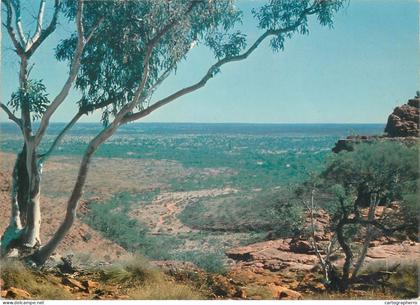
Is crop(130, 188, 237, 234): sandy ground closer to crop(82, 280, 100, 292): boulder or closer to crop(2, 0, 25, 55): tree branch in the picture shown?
crop(82, 280, 100, 292): boulder

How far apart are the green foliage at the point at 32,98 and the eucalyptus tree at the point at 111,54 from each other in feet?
0.04

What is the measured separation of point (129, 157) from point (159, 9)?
65.3 feet

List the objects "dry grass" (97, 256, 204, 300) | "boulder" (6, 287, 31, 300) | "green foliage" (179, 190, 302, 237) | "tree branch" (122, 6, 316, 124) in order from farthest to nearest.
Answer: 1. "green foliage" (179, 190, 302, 237)
2. "tree branch" (122, 6, 316, 124)
3. "dry grass" (97, 256, 204, 300)
4. "boulder" (6, 287, 31, 300)

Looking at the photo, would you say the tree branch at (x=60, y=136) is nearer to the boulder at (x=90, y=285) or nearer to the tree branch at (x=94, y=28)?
the tree branch at (x=94, y=28)

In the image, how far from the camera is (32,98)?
7027 mm

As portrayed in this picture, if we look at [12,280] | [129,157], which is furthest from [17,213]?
[129,157]

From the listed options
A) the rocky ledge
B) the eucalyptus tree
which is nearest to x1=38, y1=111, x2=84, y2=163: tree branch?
the eucalyptus tree

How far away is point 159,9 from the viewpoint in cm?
681

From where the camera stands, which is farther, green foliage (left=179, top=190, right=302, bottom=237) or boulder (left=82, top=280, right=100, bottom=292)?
green foliage (left=179, top=190, right=302, bottom=237)

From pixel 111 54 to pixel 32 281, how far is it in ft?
9.62

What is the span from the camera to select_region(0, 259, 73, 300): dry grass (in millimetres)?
6383

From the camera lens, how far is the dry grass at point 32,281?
20.9 ft

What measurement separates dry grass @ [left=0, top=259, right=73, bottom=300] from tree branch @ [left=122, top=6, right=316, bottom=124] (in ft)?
6.82

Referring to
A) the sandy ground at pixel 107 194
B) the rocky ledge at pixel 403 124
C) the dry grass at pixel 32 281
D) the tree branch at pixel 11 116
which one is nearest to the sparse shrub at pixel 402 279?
the dry grass at pixel 32 281
